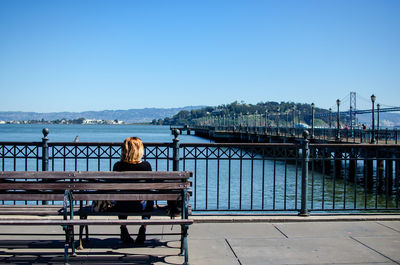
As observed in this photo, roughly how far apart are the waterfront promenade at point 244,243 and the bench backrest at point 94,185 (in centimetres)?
75

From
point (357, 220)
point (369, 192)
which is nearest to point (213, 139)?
point (369, 192)

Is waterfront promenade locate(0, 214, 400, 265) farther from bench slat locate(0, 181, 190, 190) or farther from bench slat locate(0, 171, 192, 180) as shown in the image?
bench slat locate(0, 171, 192, 180)

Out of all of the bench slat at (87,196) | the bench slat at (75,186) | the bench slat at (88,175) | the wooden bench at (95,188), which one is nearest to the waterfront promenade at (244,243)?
the wooden bench at (95,188)

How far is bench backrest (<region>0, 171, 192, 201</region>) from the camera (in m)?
5.24

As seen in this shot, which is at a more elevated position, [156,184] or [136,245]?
[156,184]

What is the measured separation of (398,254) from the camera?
228 inches

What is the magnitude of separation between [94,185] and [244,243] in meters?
2.29

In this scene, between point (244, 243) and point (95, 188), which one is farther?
point (244, 243)

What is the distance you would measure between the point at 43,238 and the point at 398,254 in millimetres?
4794

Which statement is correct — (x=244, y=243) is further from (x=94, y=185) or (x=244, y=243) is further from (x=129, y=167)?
(x=94, y=185)

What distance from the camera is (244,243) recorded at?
6230 mm

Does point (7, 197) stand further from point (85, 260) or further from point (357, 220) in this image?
point (357, 220)

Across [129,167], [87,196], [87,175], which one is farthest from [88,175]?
[129,167]

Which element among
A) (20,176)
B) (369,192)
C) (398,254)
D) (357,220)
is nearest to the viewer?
(20,176)
